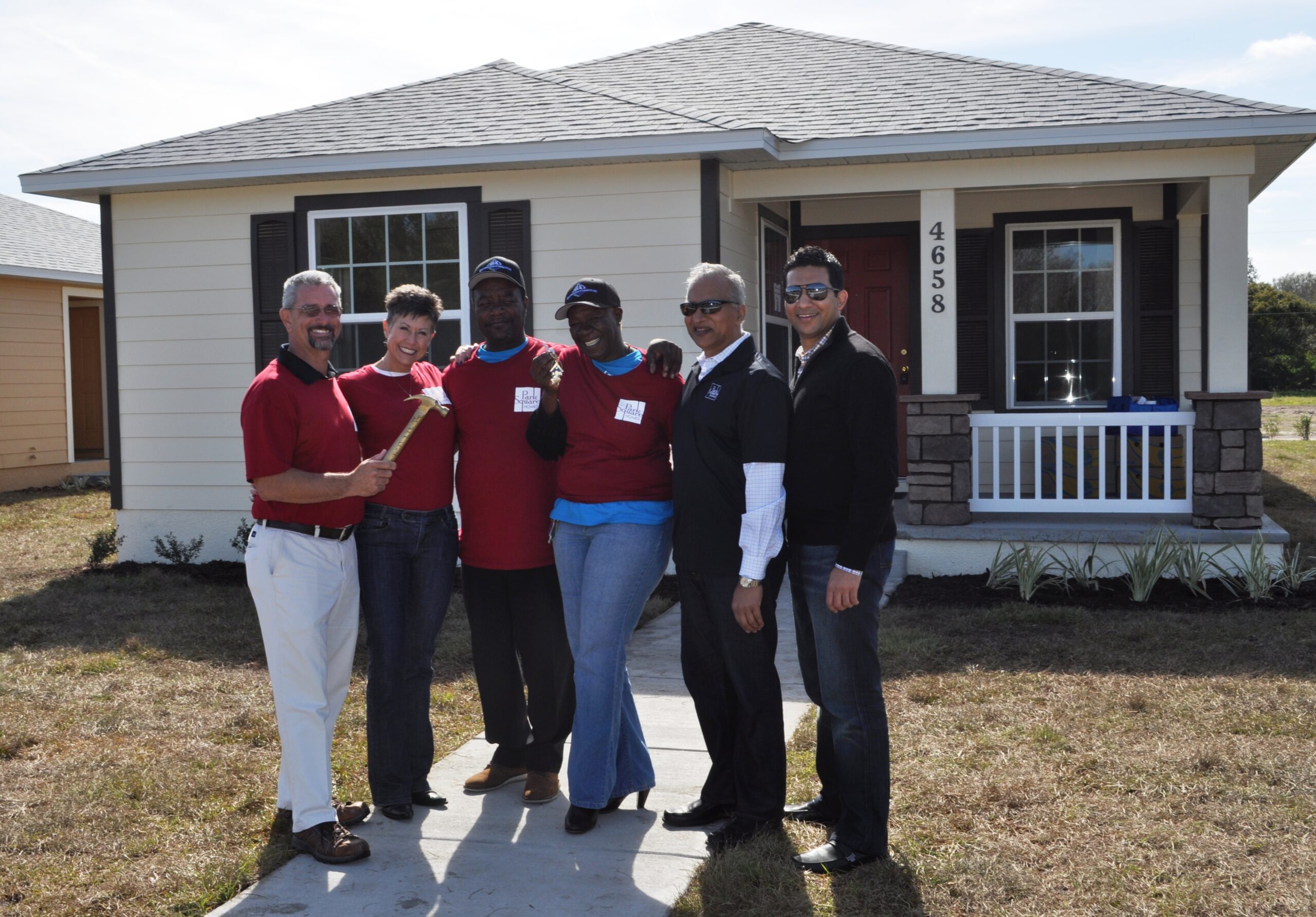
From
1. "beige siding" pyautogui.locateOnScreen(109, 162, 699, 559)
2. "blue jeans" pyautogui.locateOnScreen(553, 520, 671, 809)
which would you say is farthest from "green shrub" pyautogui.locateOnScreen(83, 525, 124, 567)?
"blue jeans" pyautogui.locateOnScreen(553, 520, 671, 809)

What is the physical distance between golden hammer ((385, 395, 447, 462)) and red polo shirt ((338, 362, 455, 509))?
0.27 feet

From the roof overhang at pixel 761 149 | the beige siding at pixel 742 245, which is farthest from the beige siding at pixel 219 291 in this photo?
the beige siding at pixel 742 245

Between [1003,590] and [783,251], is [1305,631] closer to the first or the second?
[1003,590]

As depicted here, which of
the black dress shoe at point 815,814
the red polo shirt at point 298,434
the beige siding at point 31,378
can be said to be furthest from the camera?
the beige siding at point 31,378

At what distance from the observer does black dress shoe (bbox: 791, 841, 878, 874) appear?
346 centimetres

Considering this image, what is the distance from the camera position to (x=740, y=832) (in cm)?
367

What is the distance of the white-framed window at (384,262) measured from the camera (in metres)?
8.50

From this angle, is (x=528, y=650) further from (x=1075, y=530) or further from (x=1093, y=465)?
(x=1093, y=465)

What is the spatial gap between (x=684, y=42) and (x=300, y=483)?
9.39 meters

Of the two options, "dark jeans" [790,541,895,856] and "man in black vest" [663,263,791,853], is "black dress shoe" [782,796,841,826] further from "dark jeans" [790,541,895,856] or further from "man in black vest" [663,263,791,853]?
"dark jeans" [790,541,895,856]

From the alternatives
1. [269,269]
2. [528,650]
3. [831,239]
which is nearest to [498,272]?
[528,650]

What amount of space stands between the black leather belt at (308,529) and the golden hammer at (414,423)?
0.87 feet

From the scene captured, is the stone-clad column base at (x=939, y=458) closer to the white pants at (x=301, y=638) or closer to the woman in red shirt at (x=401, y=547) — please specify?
the woman in red shirt at (x=401, y=547)

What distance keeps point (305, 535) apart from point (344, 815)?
0.98m
